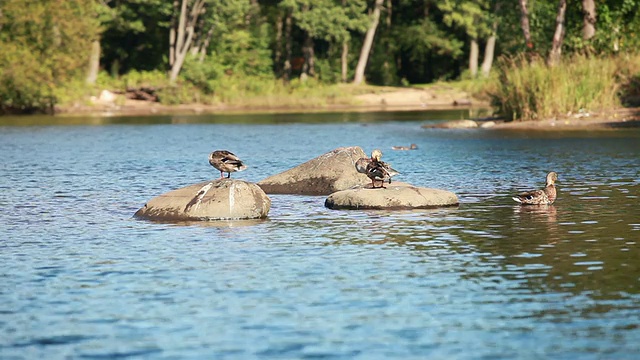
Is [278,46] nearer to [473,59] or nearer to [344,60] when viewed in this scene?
[344,60]

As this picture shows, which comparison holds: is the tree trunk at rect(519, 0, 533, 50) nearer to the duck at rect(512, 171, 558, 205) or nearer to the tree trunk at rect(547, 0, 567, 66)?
the tree trunk at rect(547, 0, 567, 66)

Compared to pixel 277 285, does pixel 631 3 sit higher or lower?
higher

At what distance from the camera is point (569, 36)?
5378 centimetres

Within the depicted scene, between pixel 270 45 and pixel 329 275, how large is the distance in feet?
268

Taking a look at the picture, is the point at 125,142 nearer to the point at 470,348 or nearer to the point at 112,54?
the point at 470,348

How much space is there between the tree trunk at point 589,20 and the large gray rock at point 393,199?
3324cm

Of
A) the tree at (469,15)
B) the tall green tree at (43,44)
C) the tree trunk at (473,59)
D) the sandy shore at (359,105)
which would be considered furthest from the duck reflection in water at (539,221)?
the tree trunk at (473,59)

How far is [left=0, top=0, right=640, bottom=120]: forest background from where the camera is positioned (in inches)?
2203

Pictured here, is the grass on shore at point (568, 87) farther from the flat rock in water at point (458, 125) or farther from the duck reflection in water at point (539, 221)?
the duck reflection in water at point (539, 221)

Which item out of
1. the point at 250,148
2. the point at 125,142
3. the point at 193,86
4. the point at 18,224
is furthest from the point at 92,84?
the point at 18,224

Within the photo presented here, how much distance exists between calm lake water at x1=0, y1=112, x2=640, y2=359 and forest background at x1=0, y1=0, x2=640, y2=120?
29081mm

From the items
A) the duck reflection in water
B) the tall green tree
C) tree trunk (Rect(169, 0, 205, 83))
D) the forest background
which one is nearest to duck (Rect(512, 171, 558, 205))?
the duck reflection in water

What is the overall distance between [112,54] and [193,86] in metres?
9.66

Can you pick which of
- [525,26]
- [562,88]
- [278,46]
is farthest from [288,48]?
[562,88]
